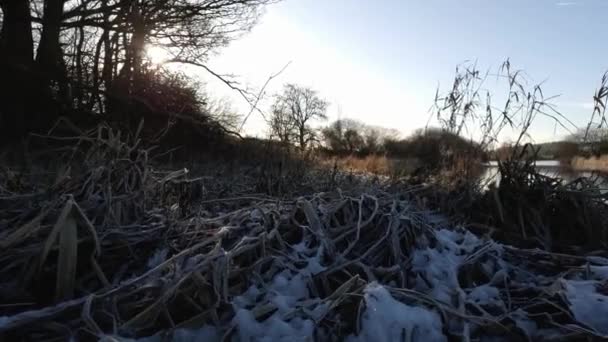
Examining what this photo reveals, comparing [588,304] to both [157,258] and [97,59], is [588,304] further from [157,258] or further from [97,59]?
[97,59]

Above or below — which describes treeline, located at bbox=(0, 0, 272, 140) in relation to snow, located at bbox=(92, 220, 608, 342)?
above

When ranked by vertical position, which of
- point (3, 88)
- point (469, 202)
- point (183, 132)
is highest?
point (3, 88)

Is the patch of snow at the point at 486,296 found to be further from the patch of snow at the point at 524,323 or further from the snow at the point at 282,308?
the snow at the point at 282,308

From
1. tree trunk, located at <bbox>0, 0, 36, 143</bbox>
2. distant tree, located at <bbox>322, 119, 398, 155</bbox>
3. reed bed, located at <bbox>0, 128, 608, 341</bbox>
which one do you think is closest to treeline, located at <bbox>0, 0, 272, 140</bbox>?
tree trunk, located at <bbox>0, 0, 36, 143</bbox>

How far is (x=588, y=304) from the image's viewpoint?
1361mm

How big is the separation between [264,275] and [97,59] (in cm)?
996

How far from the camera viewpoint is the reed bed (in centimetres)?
127

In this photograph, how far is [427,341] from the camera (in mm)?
1218

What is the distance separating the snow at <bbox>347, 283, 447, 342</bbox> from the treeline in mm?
8045

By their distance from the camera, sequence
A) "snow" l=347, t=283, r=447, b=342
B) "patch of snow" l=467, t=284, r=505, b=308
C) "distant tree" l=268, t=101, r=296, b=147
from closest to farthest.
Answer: "snow" l=347, t=283, r=447, b=342 → "patch of snow" l=467, t=284, r=505, b=308 → "distant tree" l=268, t=101, r=296, b=147

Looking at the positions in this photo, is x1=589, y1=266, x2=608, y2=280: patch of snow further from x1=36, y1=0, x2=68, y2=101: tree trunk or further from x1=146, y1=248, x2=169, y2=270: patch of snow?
x1=36, y1=0, x2=68, y2=101: tree trunk

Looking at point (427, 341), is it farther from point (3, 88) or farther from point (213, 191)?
point (3, 88)

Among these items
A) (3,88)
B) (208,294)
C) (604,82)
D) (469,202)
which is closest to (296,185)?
(469,202)

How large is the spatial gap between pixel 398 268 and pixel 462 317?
426 mm
